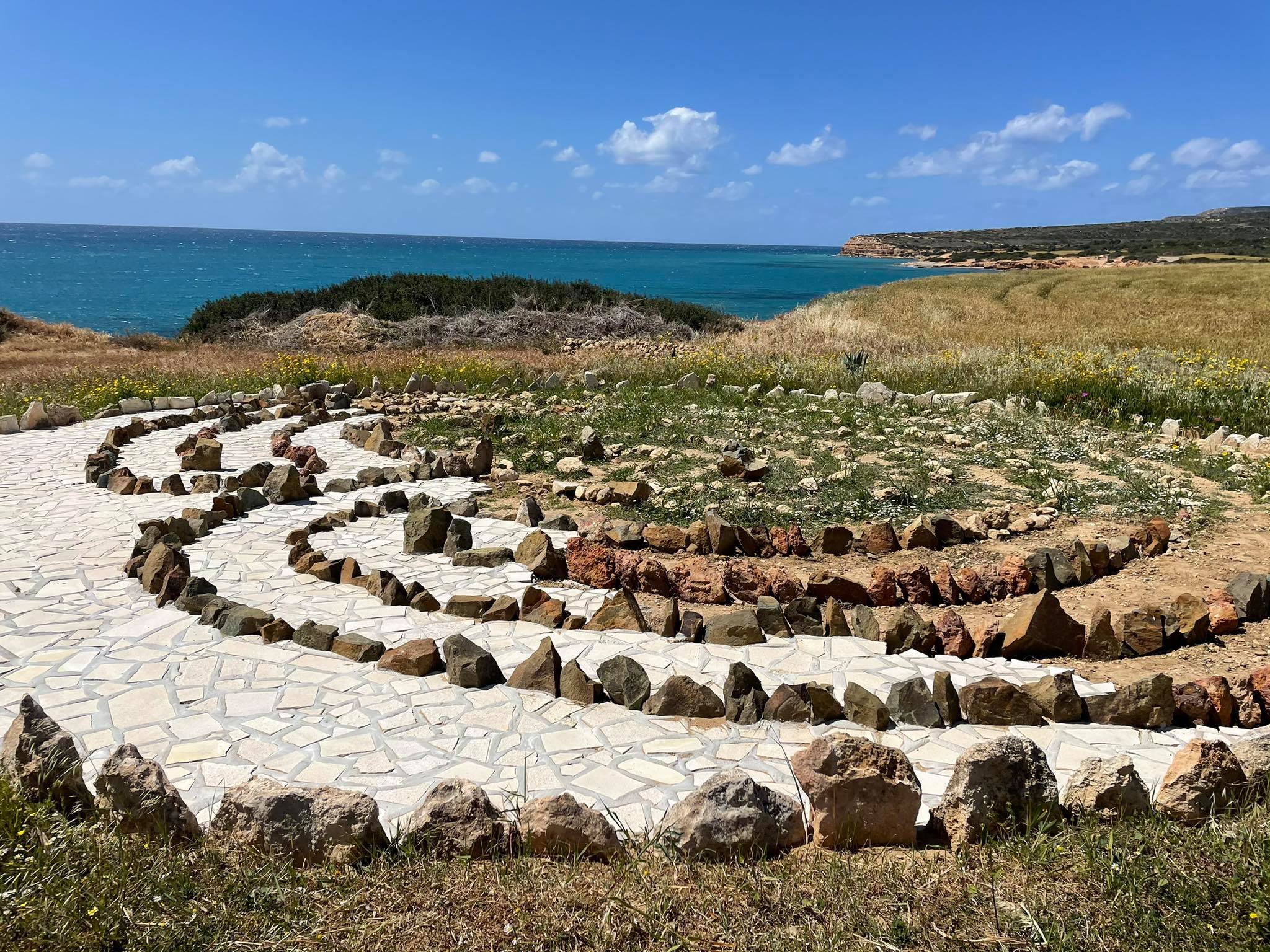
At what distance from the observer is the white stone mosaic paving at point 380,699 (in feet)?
15.3

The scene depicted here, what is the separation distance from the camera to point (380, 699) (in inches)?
218

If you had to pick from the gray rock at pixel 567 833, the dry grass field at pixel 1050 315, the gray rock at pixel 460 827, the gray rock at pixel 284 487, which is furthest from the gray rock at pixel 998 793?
the dry grass field at pixel 1050 315

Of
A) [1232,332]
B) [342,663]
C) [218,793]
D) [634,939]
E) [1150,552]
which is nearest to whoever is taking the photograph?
[634,939]

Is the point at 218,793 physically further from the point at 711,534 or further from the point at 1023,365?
the point at 1023,365

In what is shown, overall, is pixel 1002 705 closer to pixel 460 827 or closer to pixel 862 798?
pixel 862 798

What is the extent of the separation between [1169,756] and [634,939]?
345 cm

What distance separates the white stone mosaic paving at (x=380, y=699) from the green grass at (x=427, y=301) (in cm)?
2573

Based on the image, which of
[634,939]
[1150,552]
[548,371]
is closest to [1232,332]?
[548,371]

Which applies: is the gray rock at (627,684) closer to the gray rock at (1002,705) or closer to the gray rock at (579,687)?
the gray rock at (579,687)

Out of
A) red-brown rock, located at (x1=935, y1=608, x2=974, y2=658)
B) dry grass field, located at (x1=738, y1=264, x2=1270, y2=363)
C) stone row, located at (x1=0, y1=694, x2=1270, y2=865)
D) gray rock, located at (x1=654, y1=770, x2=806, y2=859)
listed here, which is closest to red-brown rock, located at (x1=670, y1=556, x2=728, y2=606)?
red-brown rock, located at (x1=935, y1=608, x2=974, y2=658)

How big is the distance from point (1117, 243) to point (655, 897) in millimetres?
→ 121574

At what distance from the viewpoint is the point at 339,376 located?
61.3 feet

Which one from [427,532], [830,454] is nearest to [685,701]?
[427,532]

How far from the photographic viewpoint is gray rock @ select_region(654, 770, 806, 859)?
3711 millimetres
